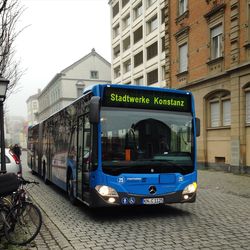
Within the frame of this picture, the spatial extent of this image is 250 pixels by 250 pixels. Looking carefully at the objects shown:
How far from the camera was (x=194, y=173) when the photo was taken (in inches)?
370

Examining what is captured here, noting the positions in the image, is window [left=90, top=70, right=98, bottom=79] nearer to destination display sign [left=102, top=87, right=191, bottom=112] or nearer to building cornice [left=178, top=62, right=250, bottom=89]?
building cornice [left=178, top=62, right=250, bottom=89]

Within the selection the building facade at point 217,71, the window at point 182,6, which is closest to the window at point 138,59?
the building facade at point 217,71

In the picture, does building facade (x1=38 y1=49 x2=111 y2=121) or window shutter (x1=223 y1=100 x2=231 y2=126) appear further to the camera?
building facade (x1=38 y1=49 x2=111 y2=121)

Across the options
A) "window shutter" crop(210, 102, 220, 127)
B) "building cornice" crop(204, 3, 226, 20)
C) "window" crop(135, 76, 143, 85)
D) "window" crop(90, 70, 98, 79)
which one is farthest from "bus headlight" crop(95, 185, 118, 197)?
"window" crop(90, 70, 98, 79)

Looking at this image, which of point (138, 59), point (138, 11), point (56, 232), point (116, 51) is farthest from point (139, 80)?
point (56, 232)

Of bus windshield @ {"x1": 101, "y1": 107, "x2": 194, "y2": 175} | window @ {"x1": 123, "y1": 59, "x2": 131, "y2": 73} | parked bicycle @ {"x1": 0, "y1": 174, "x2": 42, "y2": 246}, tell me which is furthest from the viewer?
window @ {"x1": 123, "y1": 59, "x2": 131, "y2": 73}

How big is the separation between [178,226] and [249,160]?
12.3 metres

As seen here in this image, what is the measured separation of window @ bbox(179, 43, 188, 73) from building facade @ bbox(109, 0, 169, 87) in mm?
6673

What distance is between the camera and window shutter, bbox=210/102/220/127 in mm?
22781

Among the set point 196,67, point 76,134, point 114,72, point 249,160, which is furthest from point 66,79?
point 76,134

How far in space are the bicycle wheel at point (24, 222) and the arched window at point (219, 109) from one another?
16355 mm

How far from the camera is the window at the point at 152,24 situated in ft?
131

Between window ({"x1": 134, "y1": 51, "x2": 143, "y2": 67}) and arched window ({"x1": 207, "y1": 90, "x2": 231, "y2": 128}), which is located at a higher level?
window ({"x1": 134, "y1": 51, "x2": 143, "y2": 67})

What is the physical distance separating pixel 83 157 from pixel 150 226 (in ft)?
7.82
